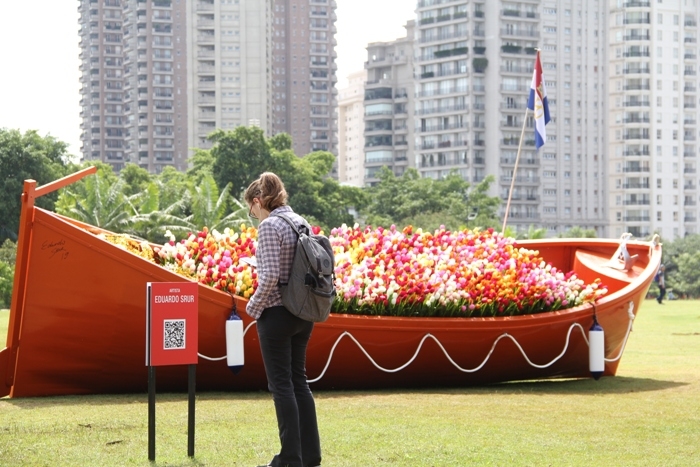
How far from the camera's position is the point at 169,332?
7.71 meters

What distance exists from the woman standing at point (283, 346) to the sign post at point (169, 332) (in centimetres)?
64

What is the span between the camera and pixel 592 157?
13412 cm

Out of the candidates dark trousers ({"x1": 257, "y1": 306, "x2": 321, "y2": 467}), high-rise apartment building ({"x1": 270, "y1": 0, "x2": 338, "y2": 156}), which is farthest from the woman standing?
high-rise apartment building ({"x1": 270, "y1": 0, "x2": 338, "y2": 156})

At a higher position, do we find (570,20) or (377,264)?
(570,20)

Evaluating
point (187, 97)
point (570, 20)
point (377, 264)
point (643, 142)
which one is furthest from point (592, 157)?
point (377, 264)

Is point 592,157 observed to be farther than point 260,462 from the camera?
Yes

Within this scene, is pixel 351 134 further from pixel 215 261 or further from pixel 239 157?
pixel 215 261

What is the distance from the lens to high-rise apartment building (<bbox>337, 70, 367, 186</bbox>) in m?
180

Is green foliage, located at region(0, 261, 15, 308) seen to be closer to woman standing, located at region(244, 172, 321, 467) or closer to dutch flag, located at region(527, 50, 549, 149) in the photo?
dutch flag, located at region(527, 50, 549, 149)

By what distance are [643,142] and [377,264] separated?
415 ft

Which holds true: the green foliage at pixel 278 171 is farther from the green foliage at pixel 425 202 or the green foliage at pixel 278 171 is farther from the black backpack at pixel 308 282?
the black backpack at pixel 308 282

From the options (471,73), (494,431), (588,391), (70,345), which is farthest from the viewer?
(471,73)

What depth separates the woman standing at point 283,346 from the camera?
23.7ft

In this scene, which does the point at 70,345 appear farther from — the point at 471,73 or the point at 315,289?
the point at 471,73
